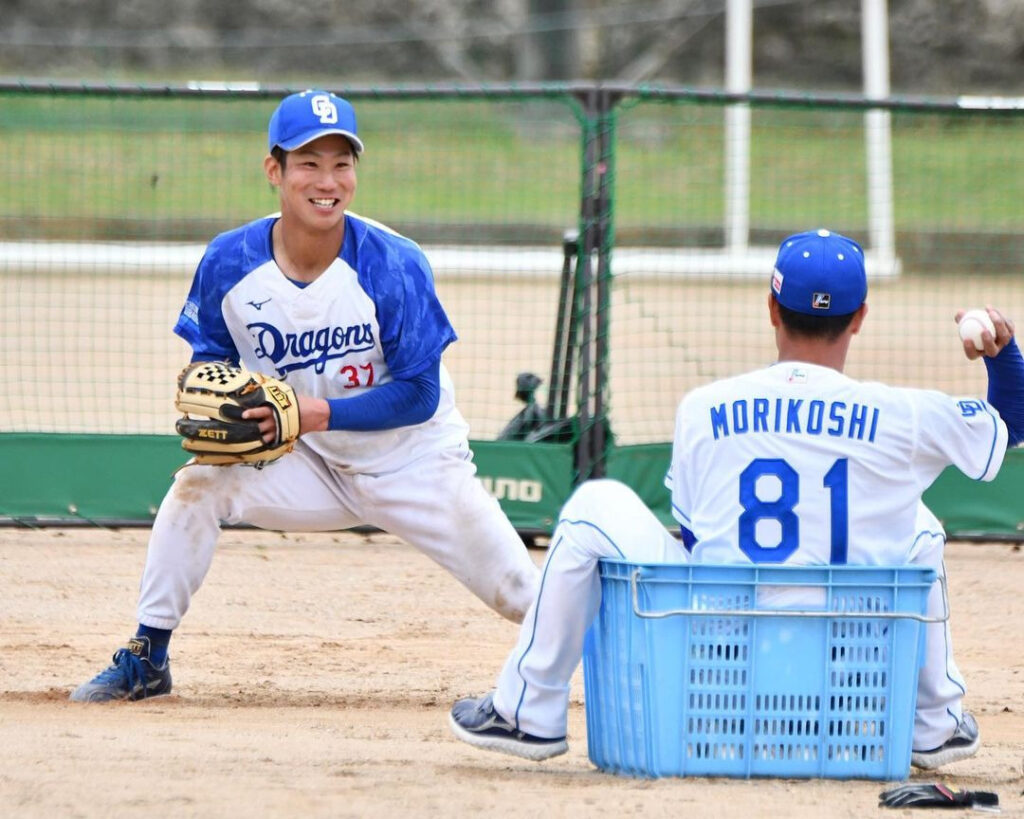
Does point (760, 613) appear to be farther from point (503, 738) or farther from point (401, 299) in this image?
point (401, 299)

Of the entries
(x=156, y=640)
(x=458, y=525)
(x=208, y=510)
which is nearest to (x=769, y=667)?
(x=458, y=525)

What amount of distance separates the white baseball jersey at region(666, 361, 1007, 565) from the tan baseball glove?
A: 1268 mm

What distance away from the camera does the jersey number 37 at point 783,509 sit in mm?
3809

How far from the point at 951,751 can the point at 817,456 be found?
2.98ft

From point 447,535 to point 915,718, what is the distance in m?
1.52

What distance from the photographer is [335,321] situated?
488 centimetres

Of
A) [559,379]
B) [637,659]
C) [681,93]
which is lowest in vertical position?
[637,659]

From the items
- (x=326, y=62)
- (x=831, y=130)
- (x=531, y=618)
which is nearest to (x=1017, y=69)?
(x=831, y=130)

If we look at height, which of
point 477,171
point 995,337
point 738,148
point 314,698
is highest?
point 477,171

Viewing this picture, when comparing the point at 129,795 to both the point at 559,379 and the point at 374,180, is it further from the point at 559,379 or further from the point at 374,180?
the point at 374,180

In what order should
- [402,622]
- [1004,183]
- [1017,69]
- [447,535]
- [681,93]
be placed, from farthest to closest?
[1017,69] < [1004,183] < [681,93] < [402,622] < [447,535]

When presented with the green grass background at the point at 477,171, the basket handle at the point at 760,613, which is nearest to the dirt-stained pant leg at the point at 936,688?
the basket handle at the point at 760,613

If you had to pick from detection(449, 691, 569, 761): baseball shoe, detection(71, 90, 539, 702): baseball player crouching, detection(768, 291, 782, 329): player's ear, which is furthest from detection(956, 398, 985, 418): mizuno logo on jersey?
detection(71, 90, 539, 702): baseball player crouching

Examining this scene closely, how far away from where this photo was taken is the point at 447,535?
4938mm
